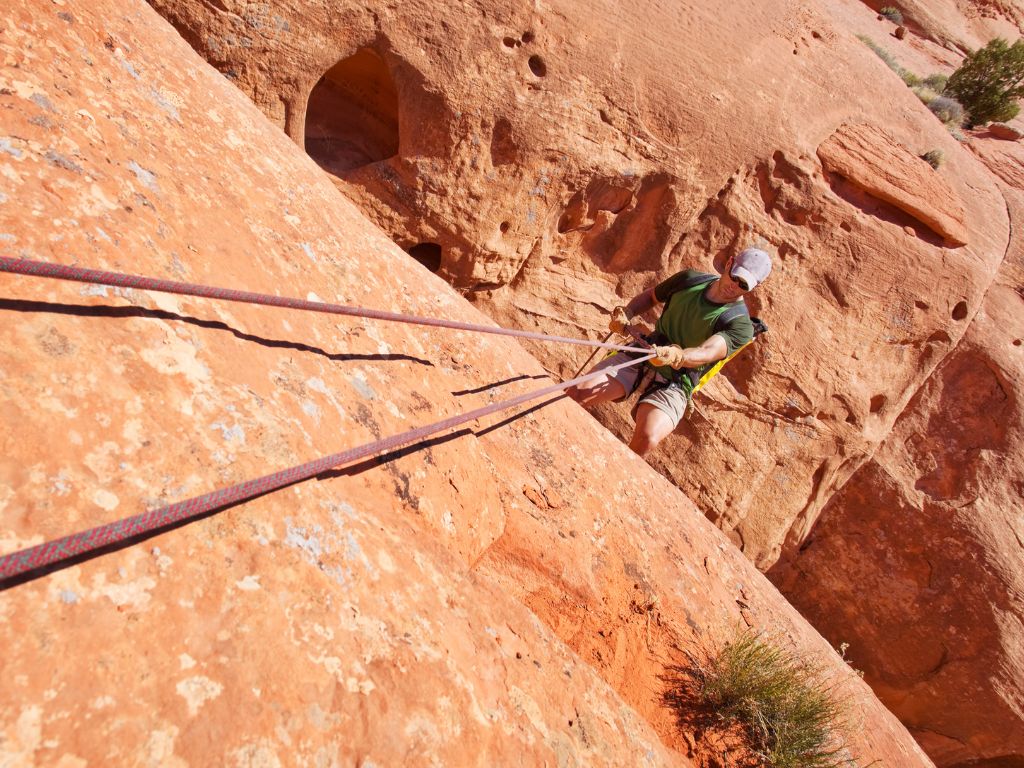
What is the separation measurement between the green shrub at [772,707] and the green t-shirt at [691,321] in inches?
76.6

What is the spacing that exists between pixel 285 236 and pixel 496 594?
5.39 feet

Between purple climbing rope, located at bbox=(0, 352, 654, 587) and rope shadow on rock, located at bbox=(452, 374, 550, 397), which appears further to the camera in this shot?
rope shadow on rock, located at bbox=(452, 374, 550, 397)

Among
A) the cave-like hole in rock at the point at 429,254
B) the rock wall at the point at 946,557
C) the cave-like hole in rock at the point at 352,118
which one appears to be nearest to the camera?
the cave-like hole in rock at the point at 352,118

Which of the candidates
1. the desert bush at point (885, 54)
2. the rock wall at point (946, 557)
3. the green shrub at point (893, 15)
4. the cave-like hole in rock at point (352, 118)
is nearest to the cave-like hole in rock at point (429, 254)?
the cave-like hole in rock at point (352, 118)

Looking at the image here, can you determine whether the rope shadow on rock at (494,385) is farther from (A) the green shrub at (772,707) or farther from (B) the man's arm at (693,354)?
(A) the green shrub at (772,707)

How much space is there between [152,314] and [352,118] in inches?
222

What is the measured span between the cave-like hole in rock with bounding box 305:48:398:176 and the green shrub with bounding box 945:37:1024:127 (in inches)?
423

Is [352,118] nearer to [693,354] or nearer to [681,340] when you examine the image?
[681,340]

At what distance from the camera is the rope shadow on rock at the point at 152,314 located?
4.37 ft

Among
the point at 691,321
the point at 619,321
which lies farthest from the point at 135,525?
the point at 619,321

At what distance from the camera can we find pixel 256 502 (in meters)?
1.49

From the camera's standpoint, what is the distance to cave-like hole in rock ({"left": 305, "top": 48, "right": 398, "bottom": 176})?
6160mm

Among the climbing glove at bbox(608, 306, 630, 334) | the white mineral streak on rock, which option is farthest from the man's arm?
the white mineral streak on rock

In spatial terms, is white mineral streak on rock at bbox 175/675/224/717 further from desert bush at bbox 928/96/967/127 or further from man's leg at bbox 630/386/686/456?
desert bush at bbox 928/96/967/127
